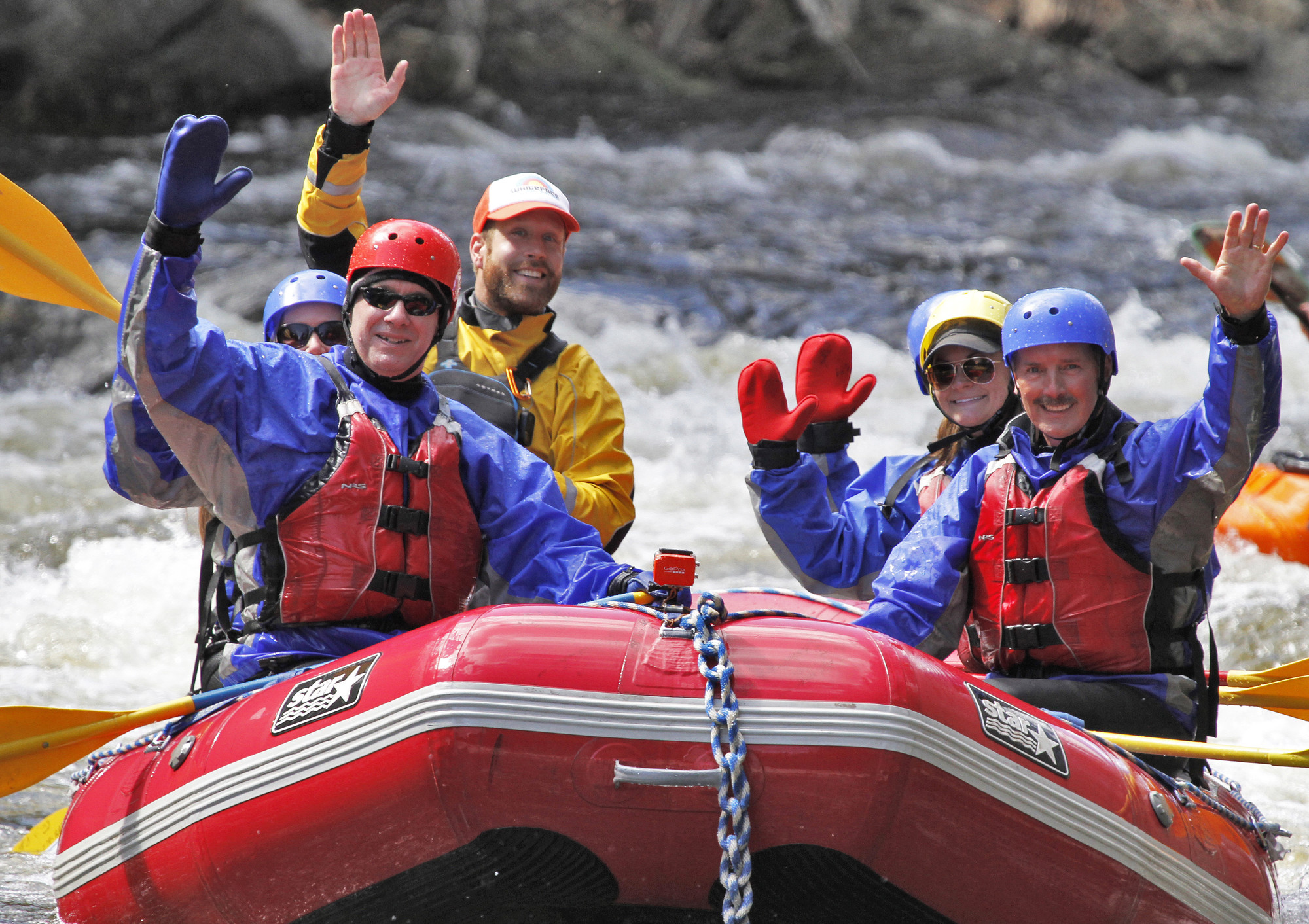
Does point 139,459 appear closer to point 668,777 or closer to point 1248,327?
point 668,777

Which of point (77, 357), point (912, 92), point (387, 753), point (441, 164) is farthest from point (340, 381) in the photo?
point (912, 92)

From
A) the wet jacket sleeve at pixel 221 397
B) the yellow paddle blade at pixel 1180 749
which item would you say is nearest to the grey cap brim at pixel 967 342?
the yellow paddle blade at pixel 1180 749

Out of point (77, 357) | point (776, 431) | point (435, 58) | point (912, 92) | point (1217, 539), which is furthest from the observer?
point (912, 92)

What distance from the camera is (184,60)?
46.0 ft

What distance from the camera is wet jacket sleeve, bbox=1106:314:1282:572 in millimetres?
2816

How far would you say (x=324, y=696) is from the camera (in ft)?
8.13

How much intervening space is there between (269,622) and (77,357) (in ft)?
25.2

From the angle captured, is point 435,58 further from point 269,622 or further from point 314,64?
point 269,622

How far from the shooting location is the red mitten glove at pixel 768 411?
10.7ft

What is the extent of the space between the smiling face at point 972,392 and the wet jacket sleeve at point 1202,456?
Answer: 0.56 meters

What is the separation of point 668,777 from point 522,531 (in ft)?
2.94

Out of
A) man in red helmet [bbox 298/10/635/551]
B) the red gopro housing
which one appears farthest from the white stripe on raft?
man in red helmet [bbox 298/10/635/551]

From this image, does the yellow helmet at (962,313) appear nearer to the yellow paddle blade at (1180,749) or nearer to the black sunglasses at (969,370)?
the black sunglasses at (969,370)

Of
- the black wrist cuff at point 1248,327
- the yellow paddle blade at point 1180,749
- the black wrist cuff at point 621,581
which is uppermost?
the black wrist cuff at point 1248,327
